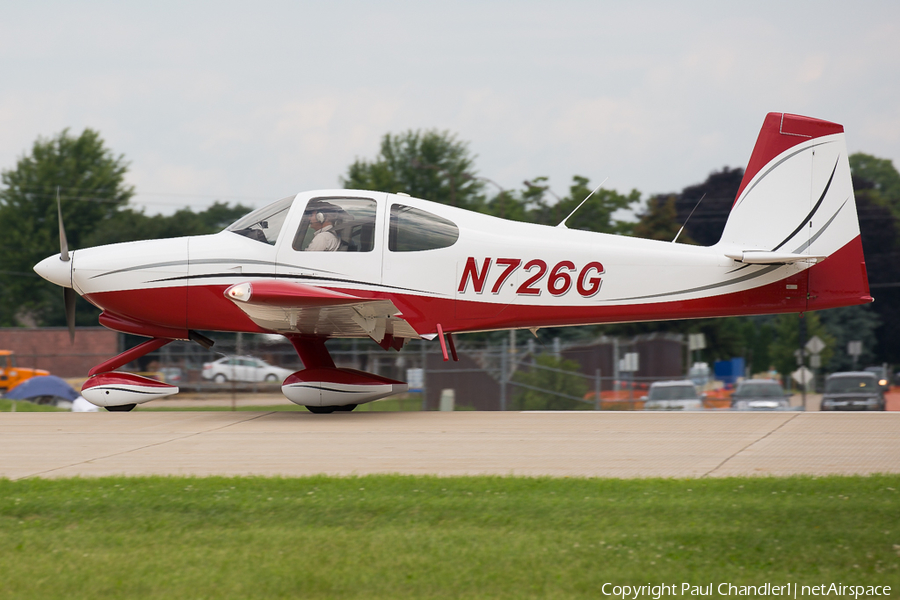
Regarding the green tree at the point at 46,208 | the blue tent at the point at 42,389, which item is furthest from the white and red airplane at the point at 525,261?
the green tree at the point at 46,208

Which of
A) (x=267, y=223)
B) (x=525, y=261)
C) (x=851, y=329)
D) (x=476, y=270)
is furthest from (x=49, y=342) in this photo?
(x=851, y=329)

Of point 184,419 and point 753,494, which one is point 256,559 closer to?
point 753,494

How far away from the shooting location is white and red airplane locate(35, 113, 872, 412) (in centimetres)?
898

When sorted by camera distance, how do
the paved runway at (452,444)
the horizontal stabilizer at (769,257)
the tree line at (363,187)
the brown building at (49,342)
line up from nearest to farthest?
the paved runway at (452,444)
the horizontal stabilizer at (769,257)
the brown building at (49,342)
the tree line at (363,187)

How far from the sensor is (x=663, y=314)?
29.9 feet

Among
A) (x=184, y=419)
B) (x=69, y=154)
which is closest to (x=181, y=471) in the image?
(x=184, y=419)

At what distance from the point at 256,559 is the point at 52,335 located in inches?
1638

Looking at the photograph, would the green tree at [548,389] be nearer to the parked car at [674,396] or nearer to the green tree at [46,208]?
the parked car at [674,396]

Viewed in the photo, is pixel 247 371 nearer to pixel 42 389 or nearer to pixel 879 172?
pixel 42 389

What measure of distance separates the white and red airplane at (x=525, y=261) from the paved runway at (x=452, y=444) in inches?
41.8

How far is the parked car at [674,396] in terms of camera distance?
22109 millimetres

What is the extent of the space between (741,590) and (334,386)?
6108 millimetres

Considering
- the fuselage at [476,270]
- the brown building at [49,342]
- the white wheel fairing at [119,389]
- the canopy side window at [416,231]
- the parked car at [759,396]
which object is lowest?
the parked car at [759,396]

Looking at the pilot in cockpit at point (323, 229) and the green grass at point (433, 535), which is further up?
the pilot in cockpit at point (323, 229)
